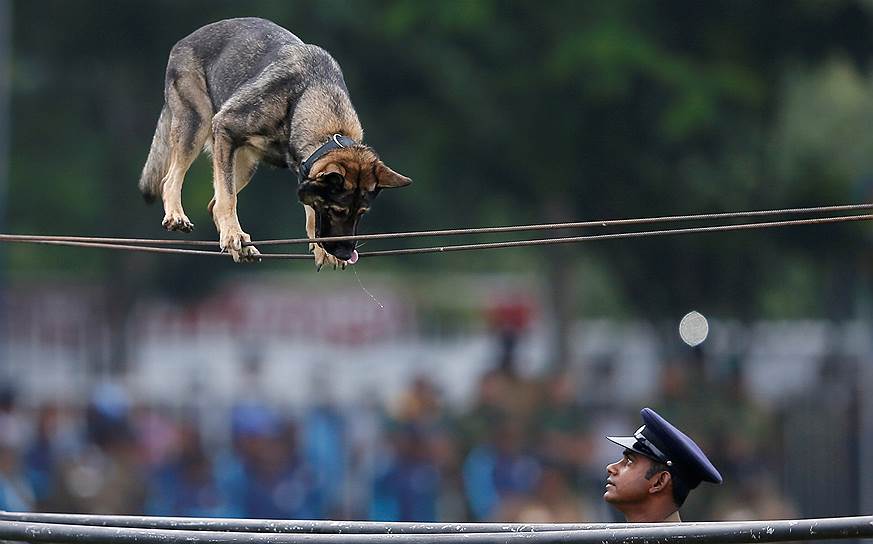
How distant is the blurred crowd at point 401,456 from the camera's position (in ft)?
45.6

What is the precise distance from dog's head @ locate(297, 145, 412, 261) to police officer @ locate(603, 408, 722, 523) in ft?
5.36

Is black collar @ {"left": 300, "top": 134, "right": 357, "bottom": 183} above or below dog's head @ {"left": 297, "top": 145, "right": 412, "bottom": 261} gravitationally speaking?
above

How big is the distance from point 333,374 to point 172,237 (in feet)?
8.28

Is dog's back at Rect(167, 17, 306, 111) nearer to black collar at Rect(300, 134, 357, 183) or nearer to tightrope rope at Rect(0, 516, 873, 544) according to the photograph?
black collar at Rect(300, 134, 357, 183)

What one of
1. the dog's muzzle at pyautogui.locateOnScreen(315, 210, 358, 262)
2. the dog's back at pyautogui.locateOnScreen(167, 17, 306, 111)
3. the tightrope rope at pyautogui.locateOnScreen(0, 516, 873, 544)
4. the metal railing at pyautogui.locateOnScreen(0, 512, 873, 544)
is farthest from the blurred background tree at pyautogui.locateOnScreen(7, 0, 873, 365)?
the tightrope rope at pyautogui.locateOnScreen(0, 516, 873, 544)

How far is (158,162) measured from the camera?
779cm

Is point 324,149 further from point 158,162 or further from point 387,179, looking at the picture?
point 158,162

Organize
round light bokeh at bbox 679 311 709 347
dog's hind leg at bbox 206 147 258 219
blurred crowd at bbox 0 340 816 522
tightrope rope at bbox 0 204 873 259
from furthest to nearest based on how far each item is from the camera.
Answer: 1. round light bokeh at bbox 679 311 709 347
2. blurred crowd at bbox 0 340 816 522
3. dog's hind leg at bbox 206 147 258 219
4. tightrope rope at bbox 0 204 873 259

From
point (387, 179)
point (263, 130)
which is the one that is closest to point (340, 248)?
point (387, 179)

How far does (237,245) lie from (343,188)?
492 mm

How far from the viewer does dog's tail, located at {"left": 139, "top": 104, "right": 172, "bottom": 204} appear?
7.75 metres

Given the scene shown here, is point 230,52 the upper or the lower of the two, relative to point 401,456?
upper

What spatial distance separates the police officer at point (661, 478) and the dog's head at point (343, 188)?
163 centimetres

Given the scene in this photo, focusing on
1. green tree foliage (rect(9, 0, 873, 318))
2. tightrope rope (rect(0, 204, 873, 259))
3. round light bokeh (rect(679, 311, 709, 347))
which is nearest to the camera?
tightrope rope (rect(0, 204, 873, 259))
